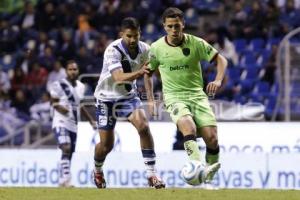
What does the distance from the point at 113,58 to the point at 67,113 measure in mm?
6325

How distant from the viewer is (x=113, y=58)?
1573 centimetres

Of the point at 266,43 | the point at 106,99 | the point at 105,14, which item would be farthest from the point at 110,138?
the point at 105,14

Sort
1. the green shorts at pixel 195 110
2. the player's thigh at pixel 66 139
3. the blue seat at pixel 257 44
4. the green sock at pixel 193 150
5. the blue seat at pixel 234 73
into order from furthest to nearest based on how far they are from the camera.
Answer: the blue seat at pixel 257 44 < the blue seat at pixel 234 73 < the player's thigh at pixel 66 139 < the green shorts at pixel 195 110 < the green sock at pixel 193 150

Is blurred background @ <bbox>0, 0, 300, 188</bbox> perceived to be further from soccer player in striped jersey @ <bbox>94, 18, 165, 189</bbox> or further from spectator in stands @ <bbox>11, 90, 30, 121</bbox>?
soccer player in striped jersey @ <bbox>94, 18, 165, 189</bbox>

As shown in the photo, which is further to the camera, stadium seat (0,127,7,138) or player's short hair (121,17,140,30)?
stadium seat (0,127,7,138)

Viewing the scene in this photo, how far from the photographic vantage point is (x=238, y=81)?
25125 mm

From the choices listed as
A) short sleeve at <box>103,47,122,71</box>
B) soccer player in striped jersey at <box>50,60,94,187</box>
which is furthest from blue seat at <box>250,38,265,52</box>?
short sleeve at <box>103,47,122,71</box>

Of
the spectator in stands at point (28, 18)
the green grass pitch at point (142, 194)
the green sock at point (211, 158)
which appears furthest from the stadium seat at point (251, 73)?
the green sock at point (211, 158)

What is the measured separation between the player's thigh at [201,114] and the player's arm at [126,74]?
838 millimetres

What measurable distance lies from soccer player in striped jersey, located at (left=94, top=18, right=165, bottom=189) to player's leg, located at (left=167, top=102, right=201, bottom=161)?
106 centimetres

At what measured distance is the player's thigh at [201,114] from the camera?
1438cm

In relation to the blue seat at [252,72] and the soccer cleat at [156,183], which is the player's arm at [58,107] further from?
the soccer cleat at [156,183]

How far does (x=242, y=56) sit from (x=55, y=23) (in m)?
6.26

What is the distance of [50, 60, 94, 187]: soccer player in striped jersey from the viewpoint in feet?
70.7
